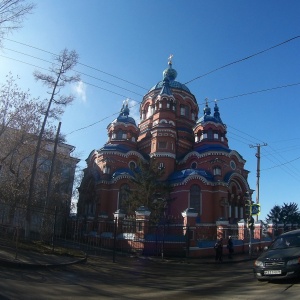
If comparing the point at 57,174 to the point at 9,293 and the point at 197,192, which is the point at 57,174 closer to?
the point at 197,192

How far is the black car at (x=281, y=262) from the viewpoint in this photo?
26.2ft

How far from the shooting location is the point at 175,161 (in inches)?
1324

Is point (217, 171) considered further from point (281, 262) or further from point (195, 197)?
point (281, 262)

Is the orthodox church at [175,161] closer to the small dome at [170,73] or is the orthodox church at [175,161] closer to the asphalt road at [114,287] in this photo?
the small dome at [170,73]

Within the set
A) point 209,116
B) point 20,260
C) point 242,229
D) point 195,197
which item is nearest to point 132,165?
point 195,197

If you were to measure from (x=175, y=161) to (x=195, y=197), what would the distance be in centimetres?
548

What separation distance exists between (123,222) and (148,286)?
11018 millimetres

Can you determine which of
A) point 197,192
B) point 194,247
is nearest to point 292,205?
point 197,192

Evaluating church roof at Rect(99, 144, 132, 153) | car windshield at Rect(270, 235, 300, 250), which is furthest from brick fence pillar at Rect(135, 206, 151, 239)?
church roof at Rect(99, 144, 132, 153)

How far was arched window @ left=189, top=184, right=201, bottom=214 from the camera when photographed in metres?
29.2

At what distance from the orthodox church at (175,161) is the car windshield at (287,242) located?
17.7 metres

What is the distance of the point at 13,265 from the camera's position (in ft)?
32.5

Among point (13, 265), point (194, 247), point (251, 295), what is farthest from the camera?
point (194, 247)

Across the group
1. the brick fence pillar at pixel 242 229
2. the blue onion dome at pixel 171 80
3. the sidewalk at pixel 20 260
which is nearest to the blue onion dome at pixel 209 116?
the blue onion dome at pixel 171 80
